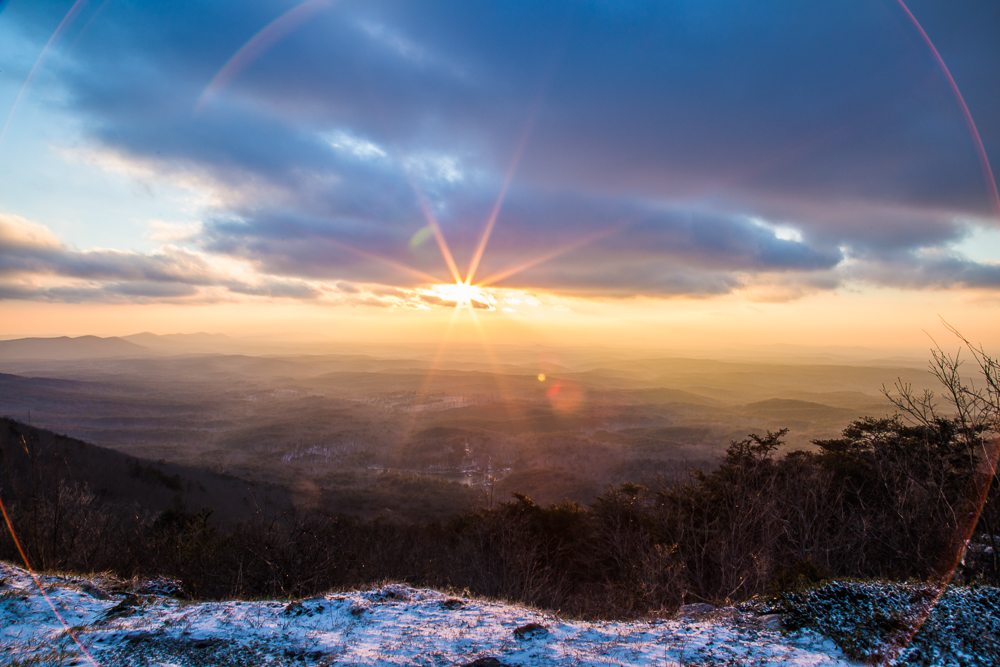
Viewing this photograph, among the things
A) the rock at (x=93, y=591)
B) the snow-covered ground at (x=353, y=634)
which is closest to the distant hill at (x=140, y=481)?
the rock at (x=93, y=591)

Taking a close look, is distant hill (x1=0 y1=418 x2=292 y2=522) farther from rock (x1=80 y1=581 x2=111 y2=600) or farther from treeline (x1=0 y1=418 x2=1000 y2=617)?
rock (x1=80 y1=581 x2=111 y2=600)

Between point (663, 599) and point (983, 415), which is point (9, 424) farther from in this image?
point (983, 415)

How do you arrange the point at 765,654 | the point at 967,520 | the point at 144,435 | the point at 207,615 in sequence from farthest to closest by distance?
the point at 144,435
the point at 967,520
the point at 207,615
the point at 765,654

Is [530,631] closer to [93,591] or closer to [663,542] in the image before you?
[93,591]

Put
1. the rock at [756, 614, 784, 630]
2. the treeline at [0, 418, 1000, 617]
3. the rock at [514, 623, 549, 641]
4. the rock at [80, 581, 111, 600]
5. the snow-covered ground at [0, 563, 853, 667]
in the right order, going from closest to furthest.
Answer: the snow-covered ground at [0, 563, 853, 667], the rock at [756, 614, 784, 630], the rock at [514, 623, 549, 641], the rock at [80, 581, 111, 600], the treeline at [0, 418, 1000, 617]

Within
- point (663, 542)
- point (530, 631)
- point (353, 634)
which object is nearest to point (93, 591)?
point (353, 634)

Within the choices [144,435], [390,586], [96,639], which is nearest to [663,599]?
[390,586]

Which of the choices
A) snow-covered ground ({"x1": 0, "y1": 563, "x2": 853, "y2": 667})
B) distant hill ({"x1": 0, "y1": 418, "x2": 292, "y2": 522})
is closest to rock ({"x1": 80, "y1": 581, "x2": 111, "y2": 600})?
snow-covered ground ({"x1": 0, "y1": 563, "x2": 853, "y2": 667})
